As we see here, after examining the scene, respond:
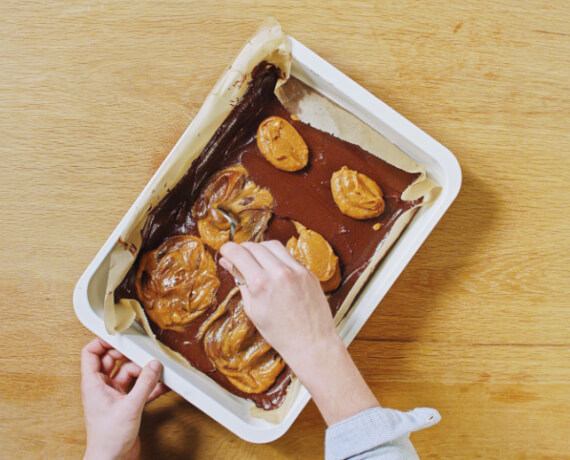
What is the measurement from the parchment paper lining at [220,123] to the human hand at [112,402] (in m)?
0.09

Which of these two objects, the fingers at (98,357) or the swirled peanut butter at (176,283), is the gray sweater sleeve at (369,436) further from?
the fingers at (98,357)

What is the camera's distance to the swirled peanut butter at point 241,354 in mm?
945

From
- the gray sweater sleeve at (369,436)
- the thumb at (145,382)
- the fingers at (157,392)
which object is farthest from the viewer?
the fingers at (157,392)

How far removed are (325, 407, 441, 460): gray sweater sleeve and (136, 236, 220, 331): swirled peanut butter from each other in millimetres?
384

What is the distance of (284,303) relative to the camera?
0.74 m

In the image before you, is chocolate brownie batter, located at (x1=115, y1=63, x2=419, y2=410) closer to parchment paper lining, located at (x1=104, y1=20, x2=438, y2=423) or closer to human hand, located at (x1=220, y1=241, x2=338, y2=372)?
parchment paper lining, located at (x1=104, y1=20, x2=438, y2=423)

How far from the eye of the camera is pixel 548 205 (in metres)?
1.02

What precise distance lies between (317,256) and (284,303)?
0.21 metres

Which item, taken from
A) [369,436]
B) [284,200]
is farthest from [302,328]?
[284,200]

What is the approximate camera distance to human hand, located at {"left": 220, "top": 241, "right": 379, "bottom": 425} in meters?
0.73

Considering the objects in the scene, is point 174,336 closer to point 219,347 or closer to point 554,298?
point 219,347

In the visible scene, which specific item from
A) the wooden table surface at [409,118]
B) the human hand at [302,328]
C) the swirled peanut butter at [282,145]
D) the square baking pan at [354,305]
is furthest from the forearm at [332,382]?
the swirled peanut butter at [282,145]

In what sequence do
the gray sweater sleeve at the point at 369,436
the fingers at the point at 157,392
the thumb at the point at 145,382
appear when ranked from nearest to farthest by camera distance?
1. the gray sweater sleeve at the point at 369,436
2. the thumb at the point at 145,382
3. the fingers at the point at 157,392

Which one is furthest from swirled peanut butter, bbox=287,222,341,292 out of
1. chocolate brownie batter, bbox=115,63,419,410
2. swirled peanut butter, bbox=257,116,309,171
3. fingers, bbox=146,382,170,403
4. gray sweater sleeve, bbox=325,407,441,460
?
fingers, bbox=146,382,170,403
